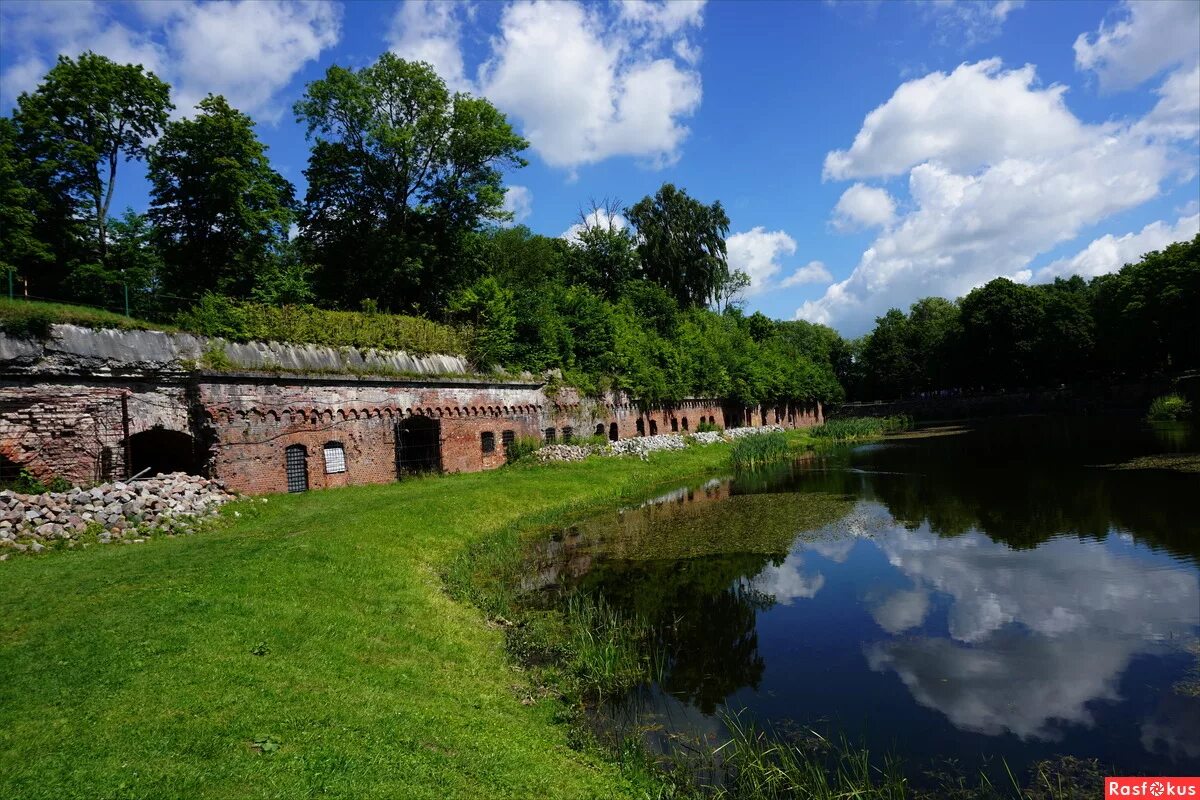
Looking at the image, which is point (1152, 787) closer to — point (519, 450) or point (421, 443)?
point (421, 443)

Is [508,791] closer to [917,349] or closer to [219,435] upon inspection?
[219,435]

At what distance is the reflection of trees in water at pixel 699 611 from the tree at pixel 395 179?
2499 cm

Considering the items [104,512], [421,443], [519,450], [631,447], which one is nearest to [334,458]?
[421,443]

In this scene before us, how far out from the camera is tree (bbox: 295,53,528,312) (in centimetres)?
3403

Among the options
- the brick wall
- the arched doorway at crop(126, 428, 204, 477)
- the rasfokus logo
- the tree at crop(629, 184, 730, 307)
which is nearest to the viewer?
the rasfokus logo

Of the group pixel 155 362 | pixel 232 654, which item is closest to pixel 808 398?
pixel 155 362

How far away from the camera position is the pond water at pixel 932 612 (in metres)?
7.41

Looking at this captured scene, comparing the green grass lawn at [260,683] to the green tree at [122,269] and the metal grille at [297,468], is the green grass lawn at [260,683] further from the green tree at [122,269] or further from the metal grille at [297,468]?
the green tree at [122,269]

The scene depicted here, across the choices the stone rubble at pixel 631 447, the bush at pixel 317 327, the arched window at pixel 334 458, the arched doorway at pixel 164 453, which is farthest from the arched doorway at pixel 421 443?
the arched doorway at pixel 164 453

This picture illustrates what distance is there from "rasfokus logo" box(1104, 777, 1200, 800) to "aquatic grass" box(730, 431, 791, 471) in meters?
28.4

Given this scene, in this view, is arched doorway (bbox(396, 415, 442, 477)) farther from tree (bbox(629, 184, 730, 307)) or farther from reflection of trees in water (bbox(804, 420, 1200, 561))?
tree (bbox(629, 184, 730, 307))

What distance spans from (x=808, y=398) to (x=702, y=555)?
58.6 meters

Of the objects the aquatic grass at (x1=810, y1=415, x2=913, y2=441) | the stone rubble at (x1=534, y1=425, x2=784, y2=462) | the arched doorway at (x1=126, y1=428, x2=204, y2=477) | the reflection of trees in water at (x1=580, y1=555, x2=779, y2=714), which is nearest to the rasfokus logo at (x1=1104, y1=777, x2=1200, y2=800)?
the reflection of trees in water at (x1=580, y1=555, x2=779, y2=714)

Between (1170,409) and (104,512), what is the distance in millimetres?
61249
